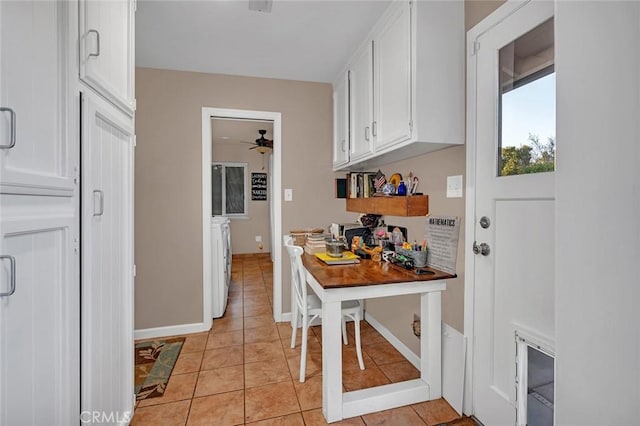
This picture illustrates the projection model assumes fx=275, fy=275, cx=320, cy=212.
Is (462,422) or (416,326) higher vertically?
(416,326)

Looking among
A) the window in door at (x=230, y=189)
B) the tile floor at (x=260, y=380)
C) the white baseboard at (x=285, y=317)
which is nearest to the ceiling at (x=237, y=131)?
the window in door at (x=230, y=189)

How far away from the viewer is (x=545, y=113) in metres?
1.20

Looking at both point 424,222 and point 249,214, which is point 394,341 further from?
point 249,214

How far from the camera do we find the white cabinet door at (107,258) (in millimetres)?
1020

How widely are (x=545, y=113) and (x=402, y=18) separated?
948mm

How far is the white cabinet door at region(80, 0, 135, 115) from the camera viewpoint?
99 cm

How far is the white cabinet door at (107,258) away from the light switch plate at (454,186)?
1784mm

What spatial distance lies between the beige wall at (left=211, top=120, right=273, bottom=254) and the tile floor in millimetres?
3324

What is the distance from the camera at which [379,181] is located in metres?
2.41

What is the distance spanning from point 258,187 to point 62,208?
5326 millimetres

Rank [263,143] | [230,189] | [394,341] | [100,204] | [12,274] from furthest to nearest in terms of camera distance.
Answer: [230,189]
[263,143]
[394,341]
[100,204]
[12,274]

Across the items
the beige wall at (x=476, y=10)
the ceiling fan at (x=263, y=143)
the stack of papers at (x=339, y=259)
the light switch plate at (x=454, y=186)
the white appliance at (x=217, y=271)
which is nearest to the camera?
the beige wall at (x=476, y=10)

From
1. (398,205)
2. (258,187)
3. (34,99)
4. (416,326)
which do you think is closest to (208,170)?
(398,205)

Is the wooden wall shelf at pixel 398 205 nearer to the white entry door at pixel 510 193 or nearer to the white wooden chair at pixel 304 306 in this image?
the white entry door at pixel 510 193
